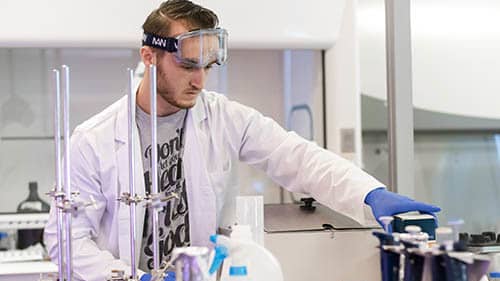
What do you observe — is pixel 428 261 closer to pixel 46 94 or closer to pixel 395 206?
pixel 395 206

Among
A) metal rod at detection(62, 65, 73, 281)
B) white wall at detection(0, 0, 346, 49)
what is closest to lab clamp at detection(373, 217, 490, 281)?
metal rod at detection(62, 65, 73, 281)

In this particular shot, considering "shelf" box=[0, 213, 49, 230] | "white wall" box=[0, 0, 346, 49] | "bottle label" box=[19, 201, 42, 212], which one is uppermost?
"white wall" box=[0, 0, 346, 49]

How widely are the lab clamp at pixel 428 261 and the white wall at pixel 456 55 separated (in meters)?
1.69

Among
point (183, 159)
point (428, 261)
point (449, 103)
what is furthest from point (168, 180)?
point (449, 103)

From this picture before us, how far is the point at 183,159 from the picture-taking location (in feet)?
5.18

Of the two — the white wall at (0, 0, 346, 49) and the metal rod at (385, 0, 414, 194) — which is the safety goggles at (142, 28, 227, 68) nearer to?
the white wall at (0, 0, 346, 49)

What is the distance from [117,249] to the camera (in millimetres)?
1516

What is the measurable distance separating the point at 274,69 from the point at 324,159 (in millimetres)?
1119

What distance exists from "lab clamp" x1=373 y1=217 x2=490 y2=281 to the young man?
41 cm

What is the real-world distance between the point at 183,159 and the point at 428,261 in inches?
33.3

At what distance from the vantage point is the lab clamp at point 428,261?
81 centimetres

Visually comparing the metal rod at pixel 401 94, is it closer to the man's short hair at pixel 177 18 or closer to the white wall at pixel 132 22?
the white wall at pixel 132 22

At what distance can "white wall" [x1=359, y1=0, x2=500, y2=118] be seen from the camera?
98.0 inches

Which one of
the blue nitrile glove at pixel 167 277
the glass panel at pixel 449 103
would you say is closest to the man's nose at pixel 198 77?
the blue nitrile glove at pixel 167 277
